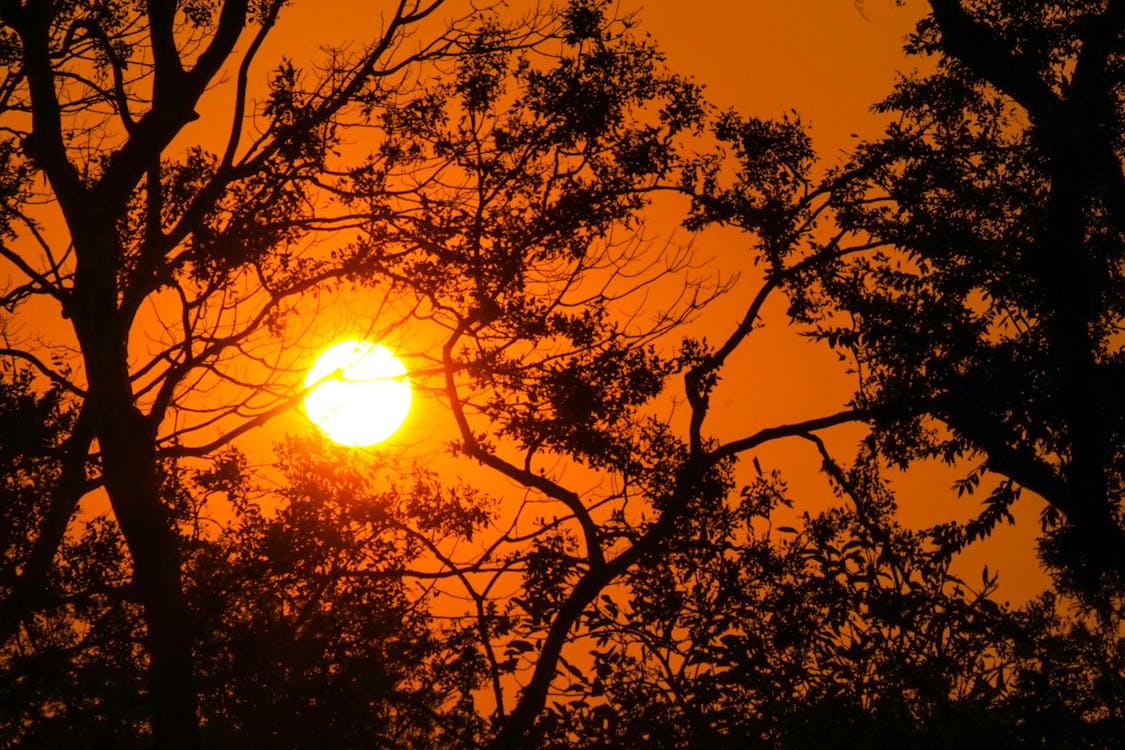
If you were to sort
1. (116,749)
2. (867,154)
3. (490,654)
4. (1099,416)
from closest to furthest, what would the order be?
1. (1099,416)
2. (116,749)
3. (490,654)
4. (867,154)

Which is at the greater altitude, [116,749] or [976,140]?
[976,140]

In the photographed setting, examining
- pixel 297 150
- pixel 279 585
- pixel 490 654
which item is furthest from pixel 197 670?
pixel 297 150

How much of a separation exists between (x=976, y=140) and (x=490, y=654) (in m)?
7.63

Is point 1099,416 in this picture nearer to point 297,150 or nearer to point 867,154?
point 867,154

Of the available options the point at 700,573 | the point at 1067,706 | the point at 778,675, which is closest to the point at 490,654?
the point at 700,573

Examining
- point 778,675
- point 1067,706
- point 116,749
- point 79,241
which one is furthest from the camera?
point 79,241

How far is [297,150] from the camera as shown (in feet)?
51.7

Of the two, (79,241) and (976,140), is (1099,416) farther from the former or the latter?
(79,241)

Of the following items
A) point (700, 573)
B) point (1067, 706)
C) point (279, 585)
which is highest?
point (279, 585)

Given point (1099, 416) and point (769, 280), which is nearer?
point (1099, 416)

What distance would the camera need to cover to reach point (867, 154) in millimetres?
13867

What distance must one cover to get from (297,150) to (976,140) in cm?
804

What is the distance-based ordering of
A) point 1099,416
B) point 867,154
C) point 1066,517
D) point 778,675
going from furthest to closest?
point 867,154, point 1066,517, point 1099,416, point 778,675

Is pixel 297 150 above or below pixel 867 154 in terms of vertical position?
above
